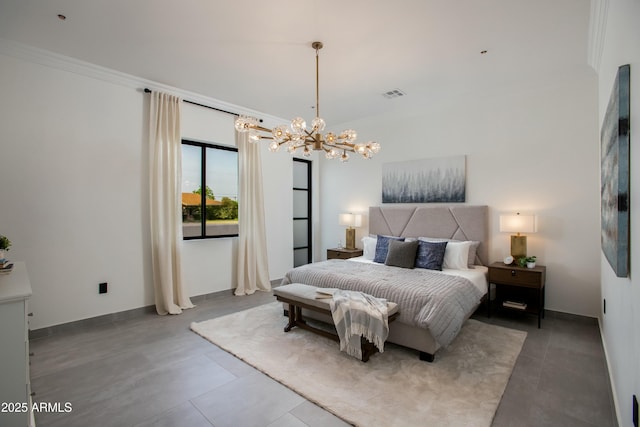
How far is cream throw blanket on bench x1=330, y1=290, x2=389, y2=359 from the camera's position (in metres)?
2.71

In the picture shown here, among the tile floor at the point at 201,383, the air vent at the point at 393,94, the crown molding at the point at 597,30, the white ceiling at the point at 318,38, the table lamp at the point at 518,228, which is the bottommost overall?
the tile floor at the point at 201,383

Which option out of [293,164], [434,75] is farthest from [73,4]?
[293,164]

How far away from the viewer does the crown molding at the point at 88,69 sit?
3.16m

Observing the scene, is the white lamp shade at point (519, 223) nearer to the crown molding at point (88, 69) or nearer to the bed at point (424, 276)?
the bed at point (424, 276)

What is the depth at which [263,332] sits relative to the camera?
3.44m

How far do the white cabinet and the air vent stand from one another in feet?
14.0

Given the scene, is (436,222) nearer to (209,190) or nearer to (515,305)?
(515,305)

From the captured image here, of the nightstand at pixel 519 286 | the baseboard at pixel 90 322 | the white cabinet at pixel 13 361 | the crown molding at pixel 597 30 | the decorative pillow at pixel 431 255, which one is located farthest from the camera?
the decorative pillow at pixel 431 255

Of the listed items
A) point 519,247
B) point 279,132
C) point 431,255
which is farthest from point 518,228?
point 279,132

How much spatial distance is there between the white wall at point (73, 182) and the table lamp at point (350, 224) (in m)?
3.17

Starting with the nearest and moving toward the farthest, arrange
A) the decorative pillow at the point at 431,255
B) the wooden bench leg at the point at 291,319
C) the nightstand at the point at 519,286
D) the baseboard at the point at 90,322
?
the baseboard at the point at 90,322 < the wooden bench leg at the point at 291,319 < the nightstand at the point at 519,286 < the decorative pillow at the point at 431,255

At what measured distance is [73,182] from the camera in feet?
11.6

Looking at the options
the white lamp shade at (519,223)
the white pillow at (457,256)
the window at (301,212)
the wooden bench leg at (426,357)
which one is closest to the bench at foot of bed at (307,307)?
the wooden bench leg at (426,357)

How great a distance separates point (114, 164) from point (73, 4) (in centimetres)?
180
